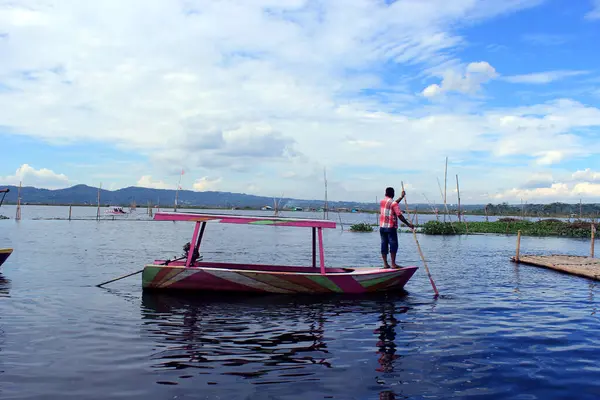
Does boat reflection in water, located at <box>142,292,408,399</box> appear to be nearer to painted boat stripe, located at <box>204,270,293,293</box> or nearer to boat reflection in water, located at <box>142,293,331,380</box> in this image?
boat reflection in water, located at <box>142,293,331,380</box>

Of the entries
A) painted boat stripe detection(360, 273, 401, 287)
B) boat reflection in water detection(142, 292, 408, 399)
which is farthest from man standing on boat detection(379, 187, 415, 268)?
boat reflection in water detection(142, 292, 408, 399)

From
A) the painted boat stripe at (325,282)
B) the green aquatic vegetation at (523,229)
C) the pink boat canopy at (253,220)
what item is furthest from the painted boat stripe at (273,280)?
the green aquatic vegetation at (523,229)

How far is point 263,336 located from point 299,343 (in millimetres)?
765

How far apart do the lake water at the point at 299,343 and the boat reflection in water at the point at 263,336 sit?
34 millimetres

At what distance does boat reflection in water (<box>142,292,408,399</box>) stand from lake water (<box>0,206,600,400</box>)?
0.03m

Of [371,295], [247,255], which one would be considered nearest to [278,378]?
[371,295]

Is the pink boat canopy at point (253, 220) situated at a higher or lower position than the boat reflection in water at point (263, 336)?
higher

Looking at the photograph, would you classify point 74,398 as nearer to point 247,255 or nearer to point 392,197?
point 392,197

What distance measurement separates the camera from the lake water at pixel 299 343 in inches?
243

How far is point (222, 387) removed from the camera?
608 cm

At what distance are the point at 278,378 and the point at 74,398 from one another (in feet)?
8.81

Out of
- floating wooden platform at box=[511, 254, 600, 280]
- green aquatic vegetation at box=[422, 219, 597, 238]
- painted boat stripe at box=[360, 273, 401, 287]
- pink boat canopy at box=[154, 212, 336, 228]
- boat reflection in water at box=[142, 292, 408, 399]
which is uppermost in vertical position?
pink boat canopy at box=[154, 212, 336, 228]

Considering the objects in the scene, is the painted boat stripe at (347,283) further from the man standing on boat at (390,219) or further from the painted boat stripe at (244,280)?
the painted boat stripe at (244,280)

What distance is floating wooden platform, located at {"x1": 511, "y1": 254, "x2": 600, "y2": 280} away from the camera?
1616cm
